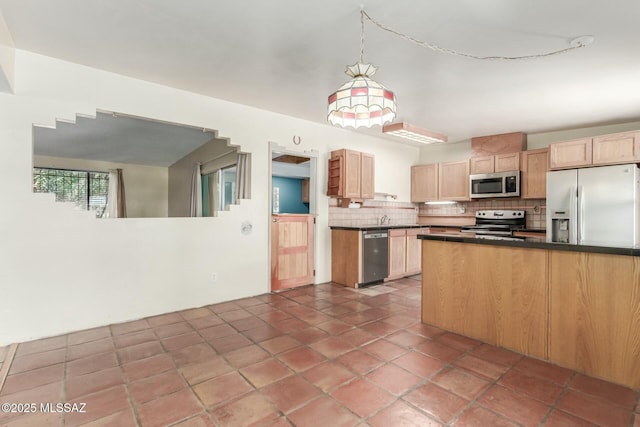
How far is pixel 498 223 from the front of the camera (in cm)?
A: 566

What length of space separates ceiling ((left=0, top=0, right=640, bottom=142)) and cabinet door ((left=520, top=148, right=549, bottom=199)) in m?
1.10

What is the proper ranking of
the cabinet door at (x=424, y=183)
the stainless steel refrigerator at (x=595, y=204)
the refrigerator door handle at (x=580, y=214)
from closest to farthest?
the stainless steel refrigerator at (x=595, y=204) → the refrigerator door handle at (x=580, y=214) → the cabinet door at (x=424, y=183)

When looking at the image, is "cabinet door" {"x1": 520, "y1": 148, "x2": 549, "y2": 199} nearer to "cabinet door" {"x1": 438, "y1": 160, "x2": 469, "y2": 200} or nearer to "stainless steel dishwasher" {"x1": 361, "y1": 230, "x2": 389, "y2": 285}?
"cabinet door" {"x1": 438, "y1": 160, "x2": 469, "y2": 200}

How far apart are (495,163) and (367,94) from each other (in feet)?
14.7

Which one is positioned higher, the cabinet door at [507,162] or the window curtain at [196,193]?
the cabinet door at [507,162]

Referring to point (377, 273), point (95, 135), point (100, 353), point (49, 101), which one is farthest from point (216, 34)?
point (95, 135)

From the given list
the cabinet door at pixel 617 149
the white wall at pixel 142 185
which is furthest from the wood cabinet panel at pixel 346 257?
the white wall at pixel 142 185

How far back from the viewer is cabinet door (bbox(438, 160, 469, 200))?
5984 millimetres

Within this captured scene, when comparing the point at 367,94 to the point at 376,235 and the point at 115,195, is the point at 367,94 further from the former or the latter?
the point at 115,195

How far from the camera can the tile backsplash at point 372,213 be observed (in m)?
5.39

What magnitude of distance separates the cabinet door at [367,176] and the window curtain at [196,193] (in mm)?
3548

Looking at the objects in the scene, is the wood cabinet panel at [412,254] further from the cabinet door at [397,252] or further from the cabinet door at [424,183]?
the cabinet door at [424,183]

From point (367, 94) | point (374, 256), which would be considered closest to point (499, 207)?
point (374, 256)

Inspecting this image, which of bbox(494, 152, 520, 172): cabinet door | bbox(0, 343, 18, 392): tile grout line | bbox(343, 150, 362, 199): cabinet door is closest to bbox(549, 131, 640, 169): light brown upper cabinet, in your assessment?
bbox(494, 152, 520, 172): cabinet door
